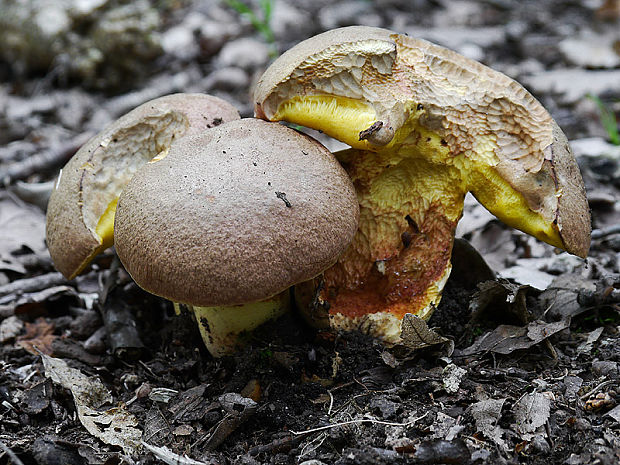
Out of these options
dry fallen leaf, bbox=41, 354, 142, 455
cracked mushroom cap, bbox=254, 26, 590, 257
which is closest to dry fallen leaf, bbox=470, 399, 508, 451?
cracked mushroom cap, bbox=254, 26, 590, 257

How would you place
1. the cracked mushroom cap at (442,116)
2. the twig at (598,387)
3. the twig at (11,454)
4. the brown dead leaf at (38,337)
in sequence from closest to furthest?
the twig at (11,454) < the twig at (598,387) < the cracked mushroom cap at (442,116) < the brown dead leaf at (38,337)

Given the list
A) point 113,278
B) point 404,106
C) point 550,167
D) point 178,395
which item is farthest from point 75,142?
A: point 550,167

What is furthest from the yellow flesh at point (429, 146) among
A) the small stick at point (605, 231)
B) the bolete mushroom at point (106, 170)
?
the small stick at point (605, 231)

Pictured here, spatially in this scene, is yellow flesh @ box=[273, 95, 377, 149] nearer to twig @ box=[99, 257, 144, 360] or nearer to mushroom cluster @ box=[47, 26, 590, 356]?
mushroom cluster @ box=[47, 26, 590, 356]

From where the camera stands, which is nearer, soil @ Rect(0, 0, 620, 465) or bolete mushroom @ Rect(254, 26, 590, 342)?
soil @ Rect(0, 0, 620, 465)

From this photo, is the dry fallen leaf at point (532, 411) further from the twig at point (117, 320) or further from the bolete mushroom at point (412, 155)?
the twig at point (117, 320)

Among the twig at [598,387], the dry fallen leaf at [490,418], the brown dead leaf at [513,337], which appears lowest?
the brown dead leaf at [513,337]
